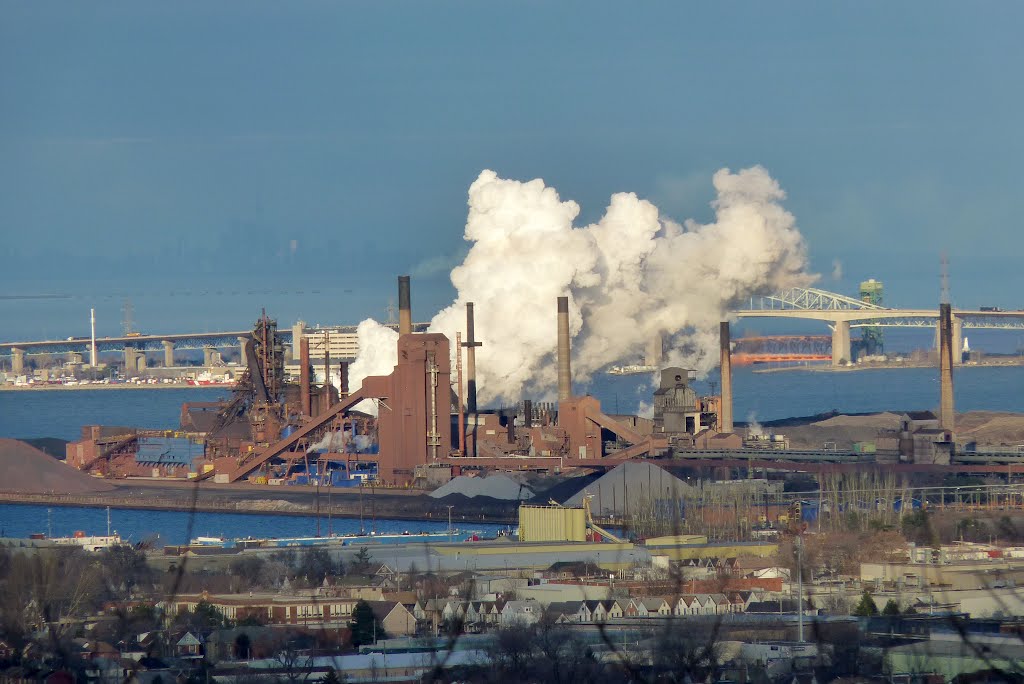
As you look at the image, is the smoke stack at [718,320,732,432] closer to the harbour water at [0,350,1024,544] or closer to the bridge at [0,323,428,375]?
the harbour water at [0,350,1024,544]

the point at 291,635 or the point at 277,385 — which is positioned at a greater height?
the point at 277,385

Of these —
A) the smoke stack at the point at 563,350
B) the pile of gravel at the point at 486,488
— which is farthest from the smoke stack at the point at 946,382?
the pile of gravel at the point at 486,488

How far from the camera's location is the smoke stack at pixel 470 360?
158 ft

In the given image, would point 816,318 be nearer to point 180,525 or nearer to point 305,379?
point 305,379

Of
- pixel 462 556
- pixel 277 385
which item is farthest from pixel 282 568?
pixel 277 385

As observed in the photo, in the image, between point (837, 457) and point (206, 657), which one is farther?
point (837, 457)

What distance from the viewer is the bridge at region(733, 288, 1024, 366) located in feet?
283

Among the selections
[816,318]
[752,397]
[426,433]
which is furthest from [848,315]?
[426,433]

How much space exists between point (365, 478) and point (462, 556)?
52.9 feet

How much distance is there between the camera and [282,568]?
2909 cm

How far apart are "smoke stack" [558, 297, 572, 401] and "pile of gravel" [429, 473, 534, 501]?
4.55m

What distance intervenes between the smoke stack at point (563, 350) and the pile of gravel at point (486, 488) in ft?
14.9

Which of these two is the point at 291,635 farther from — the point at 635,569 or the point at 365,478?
the point at 365,478

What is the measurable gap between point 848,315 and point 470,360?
4265cm
